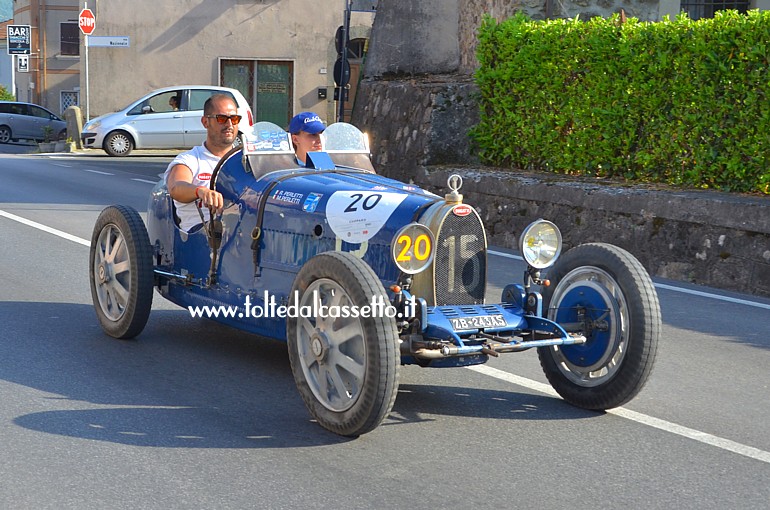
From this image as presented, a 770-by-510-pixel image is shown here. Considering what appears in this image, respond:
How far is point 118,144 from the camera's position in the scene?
28.8 metres

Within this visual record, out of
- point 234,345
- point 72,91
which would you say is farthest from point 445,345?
point 72,91

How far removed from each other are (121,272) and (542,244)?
114 inches

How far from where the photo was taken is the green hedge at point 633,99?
1135 cm

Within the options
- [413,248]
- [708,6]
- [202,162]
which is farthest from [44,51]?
[413,248]

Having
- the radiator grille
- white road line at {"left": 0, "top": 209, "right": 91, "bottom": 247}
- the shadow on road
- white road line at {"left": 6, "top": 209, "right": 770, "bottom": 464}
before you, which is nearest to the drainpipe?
white road line at {"left": 0, "top": 209, "right": 91, "bottom": 247}

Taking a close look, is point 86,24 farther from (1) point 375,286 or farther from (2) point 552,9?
(1) point 375,286

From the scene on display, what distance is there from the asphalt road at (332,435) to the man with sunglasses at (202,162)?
0.86 meters

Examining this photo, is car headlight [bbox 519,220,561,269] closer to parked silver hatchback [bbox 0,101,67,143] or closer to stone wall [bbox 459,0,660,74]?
stone wall [bbox 459,0,660,74]

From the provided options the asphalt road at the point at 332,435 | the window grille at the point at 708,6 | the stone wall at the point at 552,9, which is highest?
the window grille at the point at 708,6

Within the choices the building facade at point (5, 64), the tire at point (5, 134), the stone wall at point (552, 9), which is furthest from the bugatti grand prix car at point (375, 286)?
the building facade at point (5, 64)

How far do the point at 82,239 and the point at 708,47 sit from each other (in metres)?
6.65

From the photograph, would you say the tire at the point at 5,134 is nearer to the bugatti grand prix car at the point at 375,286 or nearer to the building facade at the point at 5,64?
the building facade at the point at 5,64

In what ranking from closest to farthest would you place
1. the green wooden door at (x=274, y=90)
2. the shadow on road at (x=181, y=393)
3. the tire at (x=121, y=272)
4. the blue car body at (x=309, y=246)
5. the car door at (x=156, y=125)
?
the shadow on road at (x=181, y=393)
the blue car body at (x=309, y=246)
the tire at (x=121, y=272)
the car door at (x=156, y=125)
the green wooden door at (x=274, y=90)

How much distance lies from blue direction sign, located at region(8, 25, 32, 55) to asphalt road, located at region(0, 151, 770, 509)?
32.1m
